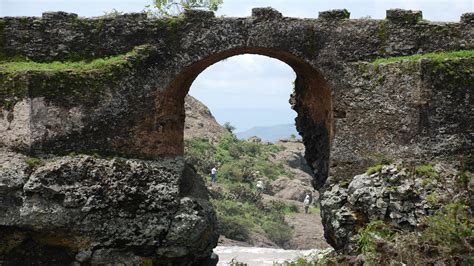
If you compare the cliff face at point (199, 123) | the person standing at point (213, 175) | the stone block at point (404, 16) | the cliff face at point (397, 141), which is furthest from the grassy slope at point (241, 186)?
the stone block at point (404, 16)

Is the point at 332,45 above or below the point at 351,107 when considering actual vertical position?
above

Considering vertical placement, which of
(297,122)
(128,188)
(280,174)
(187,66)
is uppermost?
(187,66)

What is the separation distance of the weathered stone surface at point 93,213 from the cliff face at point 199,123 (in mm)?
23857

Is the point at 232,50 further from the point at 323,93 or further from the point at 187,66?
the point at 323,93

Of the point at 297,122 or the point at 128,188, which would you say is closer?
the point at 128,188

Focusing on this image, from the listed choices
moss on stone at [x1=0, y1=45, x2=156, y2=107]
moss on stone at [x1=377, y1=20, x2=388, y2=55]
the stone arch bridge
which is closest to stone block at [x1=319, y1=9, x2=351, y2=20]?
the stone arch bridge

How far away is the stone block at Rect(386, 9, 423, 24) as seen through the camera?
588 inches

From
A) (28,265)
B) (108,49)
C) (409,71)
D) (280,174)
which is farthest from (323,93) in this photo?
(280,174)

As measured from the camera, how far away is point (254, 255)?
67.1ft

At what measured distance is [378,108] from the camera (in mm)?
14578

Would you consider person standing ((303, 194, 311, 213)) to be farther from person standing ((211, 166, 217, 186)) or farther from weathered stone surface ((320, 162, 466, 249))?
weathered stone surface ((320, 162, 466, 249))

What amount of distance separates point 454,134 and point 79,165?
796 centimetres

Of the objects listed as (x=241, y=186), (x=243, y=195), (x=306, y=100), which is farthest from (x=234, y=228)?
(x=306, y=100)

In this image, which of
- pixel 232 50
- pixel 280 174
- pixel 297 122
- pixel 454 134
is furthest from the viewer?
pixel 280 174
